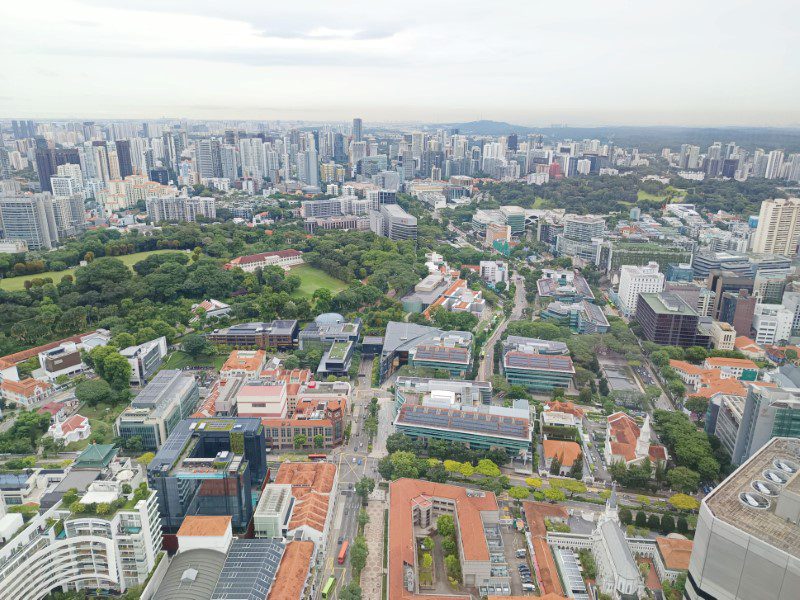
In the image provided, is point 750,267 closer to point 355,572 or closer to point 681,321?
point 681,321

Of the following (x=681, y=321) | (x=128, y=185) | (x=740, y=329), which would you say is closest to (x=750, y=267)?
(x=740, y=329)

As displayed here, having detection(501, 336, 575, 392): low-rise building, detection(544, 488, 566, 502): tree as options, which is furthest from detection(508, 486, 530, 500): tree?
detection(501, 336, 575, 392): low-rise building

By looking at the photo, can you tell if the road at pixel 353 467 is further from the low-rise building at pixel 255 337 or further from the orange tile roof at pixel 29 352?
the orange tile roof at pixel 29 352

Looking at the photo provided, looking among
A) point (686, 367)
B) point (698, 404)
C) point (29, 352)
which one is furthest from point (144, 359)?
point (686, 367)

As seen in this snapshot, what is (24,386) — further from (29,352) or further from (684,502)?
(684,502)

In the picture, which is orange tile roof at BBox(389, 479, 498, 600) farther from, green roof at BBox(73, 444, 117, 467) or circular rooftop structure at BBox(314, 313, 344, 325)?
circular rooftop structure at BBox(314, 313, 344, 325)

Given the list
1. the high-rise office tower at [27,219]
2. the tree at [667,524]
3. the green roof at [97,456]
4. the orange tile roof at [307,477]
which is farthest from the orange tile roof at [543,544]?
the high-rise office tower at [27,219]
